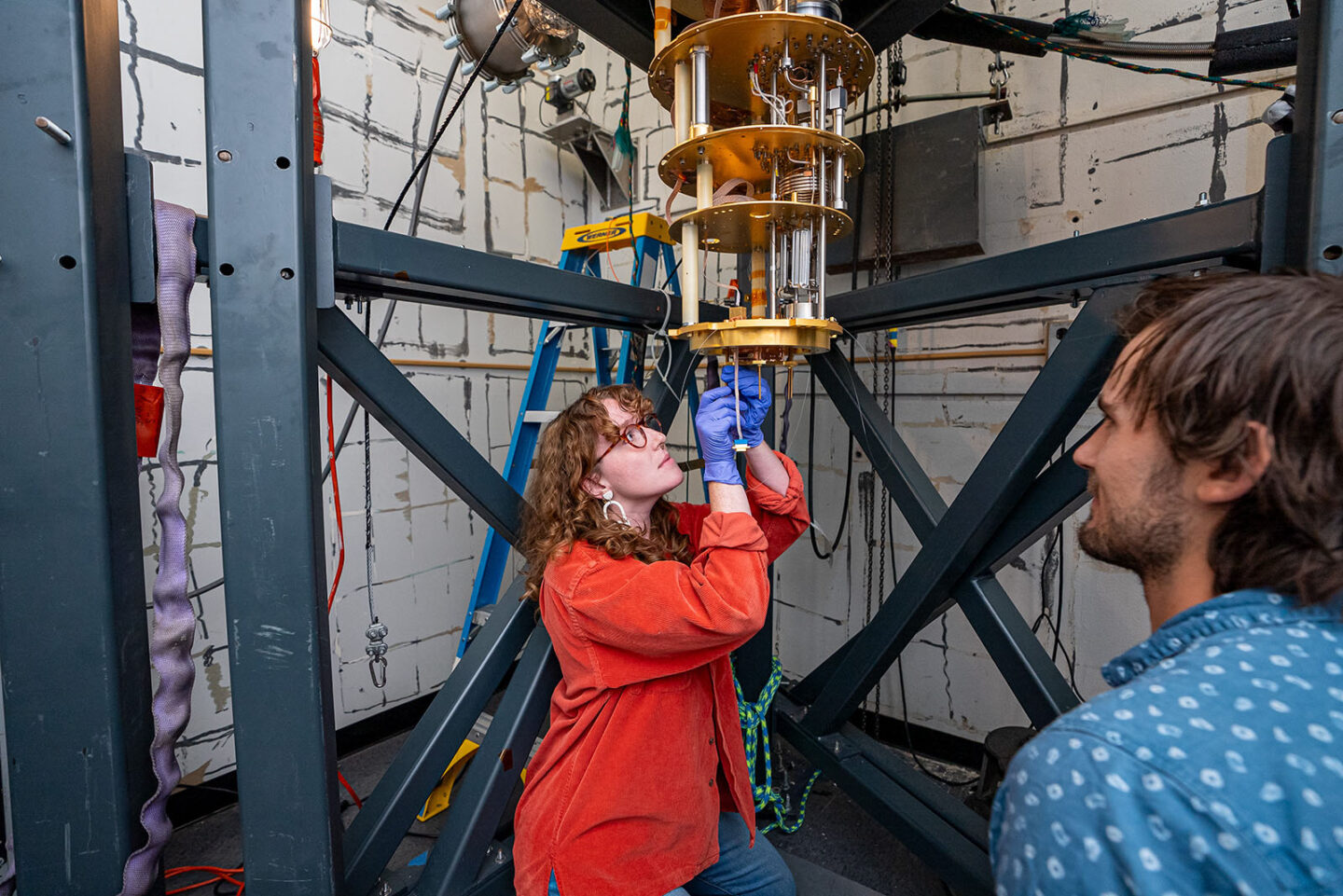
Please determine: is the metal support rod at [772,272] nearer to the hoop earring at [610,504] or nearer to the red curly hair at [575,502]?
the red curly hair at [575,502]

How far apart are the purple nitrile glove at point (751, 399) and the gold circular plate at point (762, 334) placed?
0.57 feet

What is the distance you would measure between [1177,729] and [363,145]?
276 centimetres

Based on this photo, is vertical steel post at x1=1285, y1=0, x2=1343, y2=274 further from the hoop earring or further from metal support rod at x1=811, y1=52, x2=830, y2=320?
the hoop earring

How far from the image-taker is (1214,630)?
1.84 feet

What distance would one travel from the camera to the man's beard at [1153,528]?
0.63m

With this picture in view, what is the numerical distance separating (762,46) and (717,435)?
68cm

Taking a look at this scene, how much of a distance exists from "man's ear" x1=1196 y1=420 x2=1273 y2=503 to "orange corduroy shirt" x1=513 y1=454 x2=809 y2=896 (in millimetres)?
633

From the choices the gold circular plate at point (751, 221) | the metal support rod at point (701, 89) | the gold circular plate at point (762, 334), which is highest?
the metal support rod at point (701, 89)

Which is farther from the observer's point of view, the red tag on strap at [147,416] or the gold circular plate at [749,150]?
the gold circular plate at [749,150]

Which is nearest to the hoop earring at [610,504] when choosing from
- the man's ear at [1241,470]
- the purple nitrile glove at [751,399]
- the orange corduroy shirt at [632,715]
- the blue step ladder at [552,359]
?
the orange corduroy shirt at [632,715]

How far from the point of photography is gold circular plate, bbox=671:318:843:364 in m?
1.07

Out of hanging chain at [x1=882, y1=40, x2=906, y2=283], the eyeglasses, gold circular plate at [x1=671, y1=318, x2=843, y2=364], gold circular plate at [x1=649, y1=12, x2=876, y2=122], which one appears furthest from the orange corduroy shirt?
hanging chain at [x1=882, y1=40, x2=906, y2=283]

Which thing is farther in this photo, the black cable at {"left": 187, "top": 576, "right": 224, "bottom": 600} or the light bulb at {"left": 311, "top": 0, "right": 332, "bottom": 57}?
the black cable at {"left": 187, "top": 576, "right": 224, "bottom": 600}

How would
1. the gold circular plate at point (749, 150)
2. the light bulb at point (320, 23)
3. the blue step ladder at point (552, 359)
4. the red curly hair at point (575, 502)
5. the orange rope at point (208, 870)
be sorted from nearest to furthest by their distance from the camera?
the gold circular plate at point (749, 150), the red curly hair at point (575, 502), the light bulb at point (320, 23), the orange rope at point (208, 870), the blue step ladder at point (552, 359)
